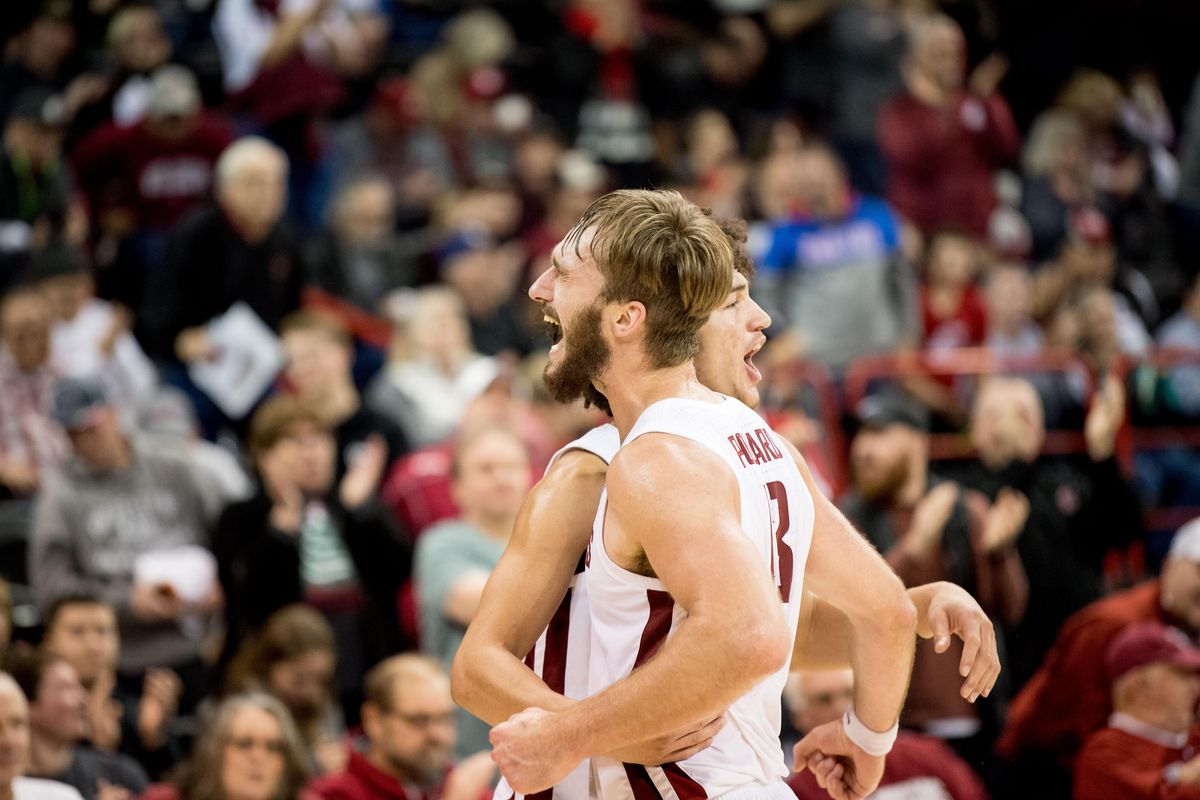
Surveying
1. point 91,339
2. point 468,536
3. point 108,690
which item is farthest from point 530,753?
point 91,339

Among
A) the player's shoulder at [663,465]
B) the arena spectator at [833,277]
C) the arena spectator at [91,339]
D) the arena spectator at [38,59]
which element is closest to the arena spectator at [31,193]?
the arena spectator at [91,339]

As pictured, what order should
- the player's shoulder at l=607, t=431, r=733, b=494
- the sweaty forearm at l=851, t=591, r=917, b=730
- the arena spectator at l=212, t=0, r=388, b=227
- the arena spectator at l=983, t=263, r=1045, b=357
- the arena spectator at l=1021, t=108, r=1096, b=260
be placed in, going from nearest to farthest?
the player's shoulder at l=607, t=431, r=733, b=494 < the sweaty forearm at l=851, t=591, r=917, b=730 < the arena spectator at l=983, t=263, r=1045, b=357 < the arena spectator at l=212, t=0, r=388, b=227 < the arena spectator at l=1021, t=108, r=1096, b=260

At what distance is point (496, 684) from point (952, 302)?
891 centimetres

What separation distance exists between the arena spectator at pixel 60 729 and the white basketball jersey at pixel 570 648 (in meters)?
3.34

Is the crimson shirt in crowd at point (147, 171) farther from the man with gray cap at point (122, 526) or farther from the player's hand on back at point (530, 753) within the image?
the player's hand on back at point (530, 753)

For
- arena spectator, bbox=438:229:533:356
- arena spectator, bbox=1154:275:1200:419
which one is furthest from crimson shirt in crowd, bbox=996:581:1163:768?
arena spectator, bbox=438:229:533:356

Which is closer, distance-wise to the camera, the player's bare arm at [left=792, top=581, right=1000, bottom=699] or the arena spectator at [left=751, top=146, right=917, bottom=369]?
the player's bare arm at [left=792, top=581, right=1000, bottom=699]

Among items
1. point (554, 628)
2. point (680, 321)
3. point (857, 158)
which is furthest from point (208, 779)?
point (857, 158)

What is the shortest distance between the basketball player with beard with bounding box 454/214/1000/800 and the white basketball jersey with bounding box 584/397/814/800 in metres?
0.06

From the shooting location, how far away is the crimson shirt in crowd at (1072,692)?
22.7 feet

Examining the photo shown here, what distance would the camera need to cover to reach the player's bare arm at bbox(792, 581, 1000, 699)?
11.5 ft

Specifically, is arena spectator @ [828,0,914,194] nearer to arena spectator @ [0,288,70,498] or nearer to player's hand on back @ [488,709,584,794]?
arena spectator @ [0,288,70,498]

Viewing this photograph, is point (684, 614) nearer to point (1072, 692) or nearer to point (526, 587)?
point (526, 587)

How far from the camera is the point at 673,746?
319 cm
